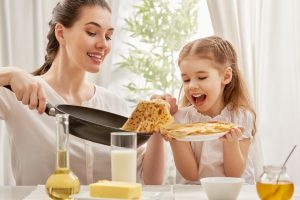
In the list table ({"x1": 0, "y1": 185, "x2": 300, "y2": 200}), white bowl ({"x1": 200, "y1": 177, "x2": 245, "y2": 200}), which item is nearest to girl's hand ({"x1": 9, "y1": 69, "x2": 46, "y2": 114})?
table ({"x1": 0, "y1": 185, "x2": 300, "y2": 200})

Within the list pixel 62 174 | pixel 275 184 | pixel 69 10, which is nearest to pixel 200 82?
pixel 69 10

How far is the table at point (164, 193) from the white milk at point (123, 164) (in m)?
0.08

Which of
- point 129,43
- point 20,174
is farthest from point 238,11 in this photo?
point 20,174

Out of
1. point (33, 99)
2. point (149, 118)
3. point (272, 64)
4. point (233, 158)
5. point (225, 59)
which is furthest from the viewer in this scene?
point (272, 64)

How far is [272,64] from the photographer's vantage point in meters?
3.30

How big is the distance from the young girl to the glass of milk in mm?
622

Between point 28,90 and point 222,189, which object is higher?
point 28,90

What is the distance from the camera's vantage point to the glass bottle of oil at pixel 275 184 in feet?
5.26

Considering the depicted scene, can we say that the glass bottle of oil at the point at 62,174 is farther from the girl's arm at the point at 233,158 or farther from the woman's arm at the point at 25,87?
the girl's arm at the point at 233,158

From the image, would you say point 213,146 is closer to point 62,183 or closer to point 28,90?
point 28,90

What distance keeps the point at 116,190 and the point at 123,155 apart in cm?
18

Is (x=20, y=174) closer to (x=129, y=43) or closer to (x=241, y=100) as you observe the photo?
(x=241, y=100)

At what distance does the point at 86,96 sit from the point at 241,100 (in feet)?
2.32

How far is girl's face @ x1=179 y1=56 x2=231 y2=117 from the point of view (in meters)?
2.46
